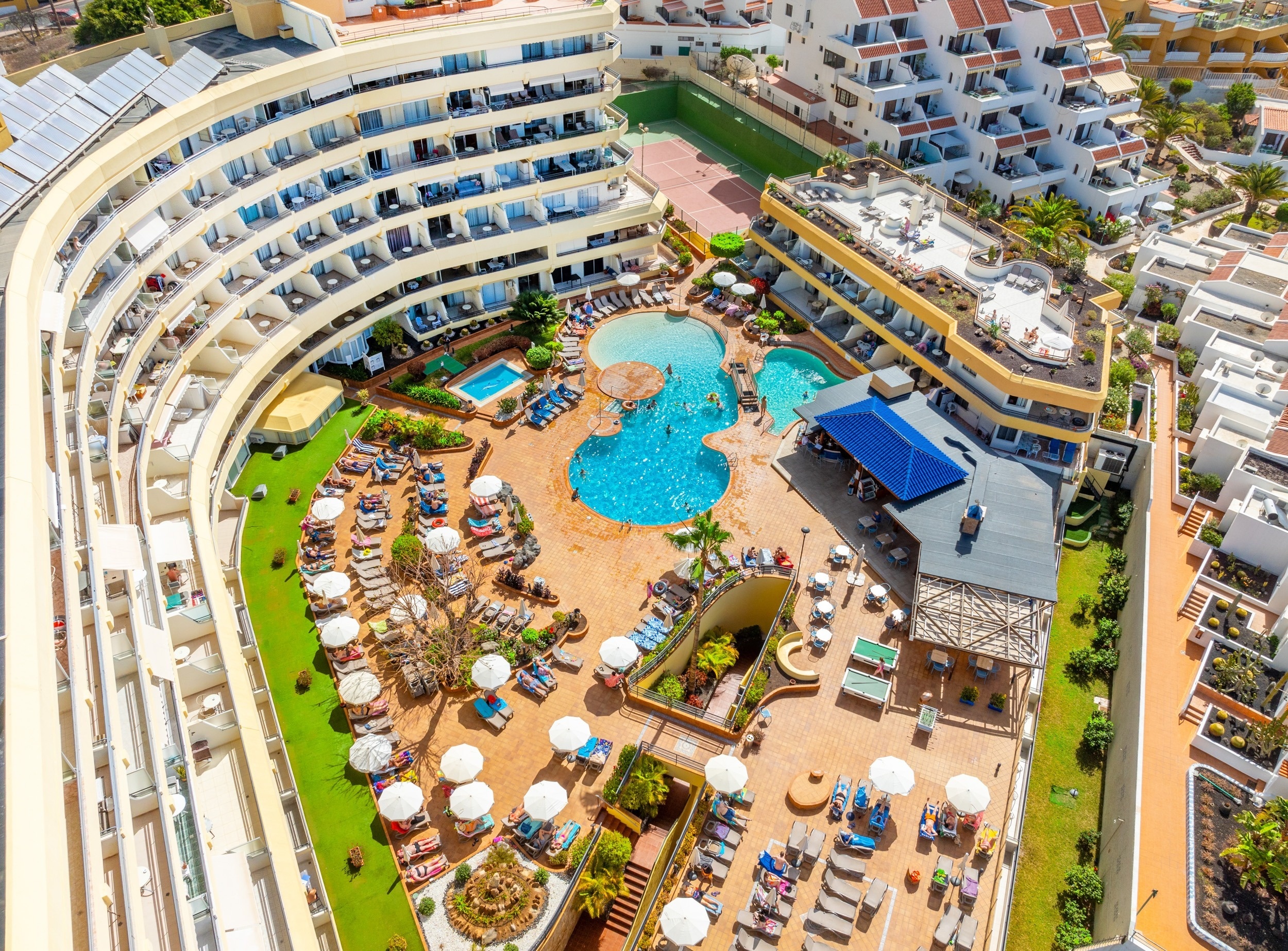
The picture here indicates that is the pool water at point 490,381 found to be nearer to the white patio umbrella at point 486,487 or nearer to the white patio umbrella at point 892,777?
the white patio umbrella at point 486,487

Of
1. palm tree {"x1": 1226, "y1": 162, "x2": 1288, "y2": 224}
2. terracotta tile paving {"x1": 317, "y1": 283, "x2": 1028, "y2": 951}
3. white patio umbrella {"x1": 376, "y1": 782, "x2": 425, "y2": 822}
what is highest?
palm tree {"x1": 1226, "y1": 162, "x2": 1288, "y2": 224}

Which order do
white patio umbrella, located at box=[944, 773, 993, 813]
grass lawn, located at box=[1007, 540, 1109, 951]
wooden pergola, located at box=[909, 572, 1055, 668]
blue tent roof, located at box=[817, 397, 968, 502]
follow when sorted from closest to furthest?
white patio umbrella, located at box=[944, 773, 993, 813] → grass lawn, located at box=[1007, 540, 1109, 951] → wooden pergola, located at box=[909, 572, 1055, 668] → blue tent roof, located at box=[817, 397, 968, 502]

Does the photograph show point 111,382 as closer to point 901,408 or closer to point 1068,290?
point 901,408

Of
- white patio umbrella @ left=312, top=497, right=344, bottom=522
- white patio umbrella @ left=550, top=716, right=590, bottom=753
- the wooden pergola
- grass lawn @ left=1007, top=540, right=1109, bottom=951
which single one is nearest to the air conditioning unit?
grass lawn @ left=1007, top=540, right=1109, bottom=951

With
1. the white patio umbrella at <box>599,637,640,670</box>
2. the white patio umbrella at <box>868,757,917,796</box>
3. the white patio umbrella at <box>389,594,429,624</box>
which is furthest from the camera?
the white patio umbrella at <box>389,594,429,624</box>

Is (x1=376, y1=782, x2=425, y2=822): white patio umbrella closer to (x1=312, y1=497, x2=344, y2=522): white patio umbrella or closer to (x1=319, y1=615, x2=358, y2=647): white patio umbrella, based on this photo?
(x1=319, y1=615, x2=358, y2=647): white patio umbrella

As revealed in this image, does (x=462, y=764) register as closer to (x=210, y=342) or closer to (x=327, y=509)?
(x=327, y=509)

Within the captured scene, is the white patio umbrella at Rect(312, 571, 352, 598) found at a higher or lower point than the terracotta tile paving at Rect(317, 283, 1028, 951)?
higher
